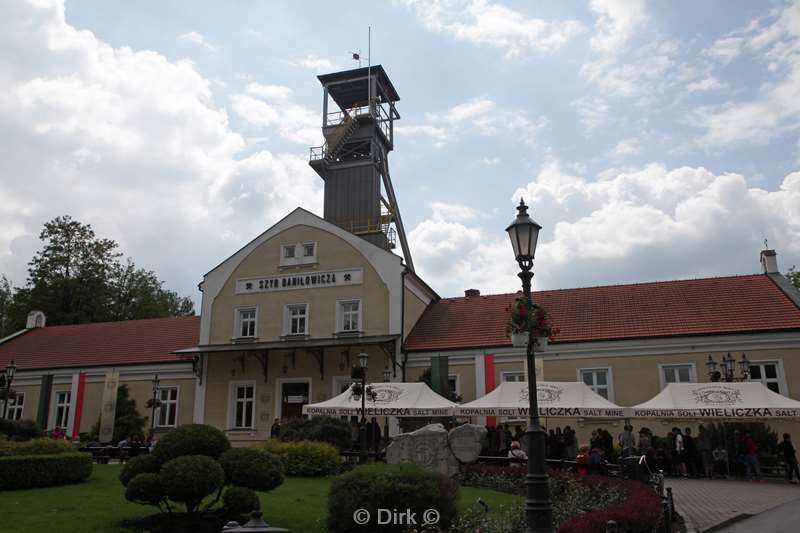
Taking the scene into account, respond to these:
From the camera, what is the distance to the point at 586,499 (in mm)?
13492

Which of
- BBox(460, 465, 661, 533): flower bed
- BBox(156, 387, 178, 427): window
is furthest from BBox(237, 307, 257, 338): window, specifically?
BBox(460, 465, 661, 533): flower bed

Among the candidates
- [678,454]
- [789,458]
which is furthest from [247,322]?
[789,458]

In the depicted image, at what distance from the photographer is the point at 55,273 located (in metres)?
48.2

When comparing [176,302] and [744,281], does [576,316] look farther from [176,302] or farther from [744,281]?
[176,302]

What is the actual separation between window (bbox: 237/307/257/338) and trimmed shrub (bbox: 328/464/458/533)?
2114 cm

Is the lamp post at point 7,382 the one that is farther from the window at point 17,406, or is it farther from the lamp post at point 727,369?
the lamp post at point 727,369

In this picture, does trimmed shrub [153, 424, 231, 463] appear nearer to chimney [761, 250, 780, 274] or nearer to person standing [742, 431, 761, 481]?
person standing [742, 431, 761, 481]

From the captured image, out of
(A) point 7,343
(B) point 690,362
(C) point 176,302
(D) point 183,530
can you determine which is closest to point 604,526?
(D) point 183,530

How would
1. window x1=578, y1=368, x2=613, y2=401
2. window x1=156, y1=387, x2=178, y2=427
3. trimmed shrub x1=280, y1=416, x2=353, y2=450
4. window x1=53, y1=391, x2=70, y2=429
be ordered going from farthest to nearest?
window x1=53, y1=391, x2=70, y2=429 < window x1=156, y1=387, x2=178, y2=427 < window x1=578, y1=368, x2=613, y2=401 < trimmed shrub x1=280, y1=416, x2=353, y2=450

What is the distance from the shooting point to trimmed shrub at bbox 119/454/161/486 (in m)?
11.3

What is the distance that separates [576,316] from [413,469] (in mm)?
19204

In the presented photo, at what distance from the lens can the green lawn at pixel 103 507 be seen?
11289mm

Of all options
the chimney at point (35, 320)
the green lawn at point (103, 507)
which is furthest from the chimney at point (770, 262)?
the chimney at point (35, 320)

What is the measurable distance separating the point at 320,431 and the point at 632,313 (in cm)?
1340
